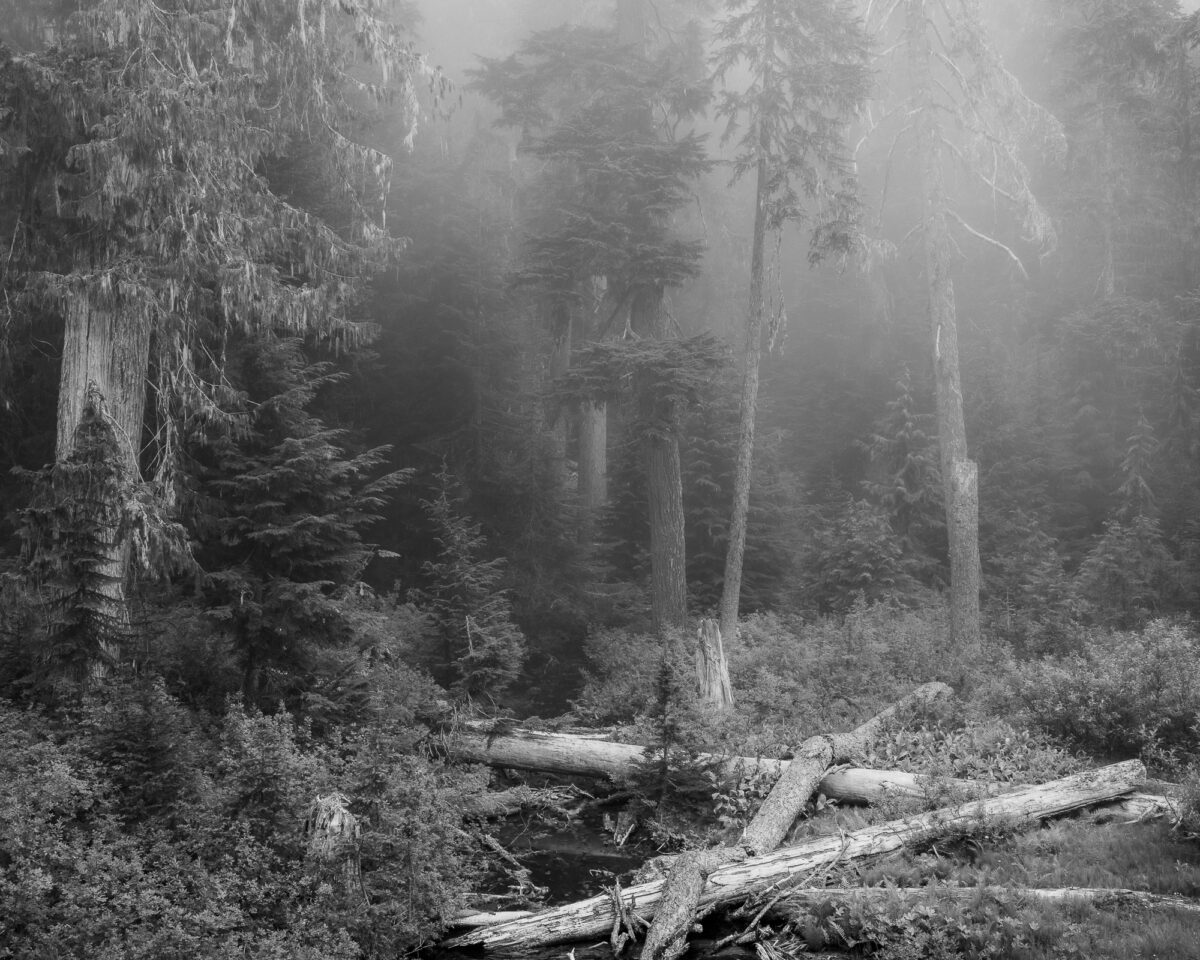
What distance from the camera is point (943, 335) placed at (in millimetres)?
16734

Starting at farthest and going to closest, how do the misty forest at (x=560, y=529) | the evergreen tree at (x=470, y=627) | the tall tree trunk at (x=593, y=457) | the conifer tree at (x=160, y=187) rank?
the tall tree trunk at (x=593, y=457) → the evergreen tree at (x=470, y=627) → the conifer tree at (x=160, y=187) → the misty forest at (x=560, y=529)

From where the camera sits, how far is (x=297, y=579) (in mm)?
11859

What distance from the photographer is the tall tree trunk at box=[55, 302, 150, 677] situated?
967 cm

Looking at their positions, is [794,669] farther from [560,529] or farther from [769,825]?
[560,529]

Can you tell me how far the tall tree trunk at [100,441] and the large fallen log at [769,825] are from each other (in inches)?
252

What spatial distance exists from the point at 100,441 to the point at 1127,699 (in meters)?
12.0

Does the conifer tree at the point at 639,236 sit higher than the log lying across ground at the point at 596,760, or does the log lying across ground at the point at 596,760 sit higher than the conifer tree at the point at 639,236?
the conifer tree at the point at 639,236

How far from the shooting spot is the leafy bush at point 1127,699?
9516mm

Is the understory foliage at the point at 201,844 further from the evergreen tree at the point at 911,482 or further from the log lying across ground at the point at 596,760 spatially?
the evergreen tree at the point at 911,482

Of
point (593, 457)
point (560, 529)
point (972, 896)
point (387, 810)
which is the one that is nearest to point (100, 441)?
point (387, 810)

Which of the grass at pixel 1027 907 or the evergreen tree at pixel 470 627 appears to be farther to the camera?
the evergreen tree at pixel 470 627

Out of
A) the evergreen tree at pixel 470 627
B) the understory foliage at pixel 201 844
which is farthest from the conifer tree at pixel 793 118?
the understory foliage at pixel 201 844

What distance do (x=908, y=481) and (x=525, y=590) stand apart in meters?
10.2

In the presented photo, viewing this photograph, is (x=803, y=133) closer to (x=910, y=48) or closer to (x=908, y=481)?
(x=910, y=48)
